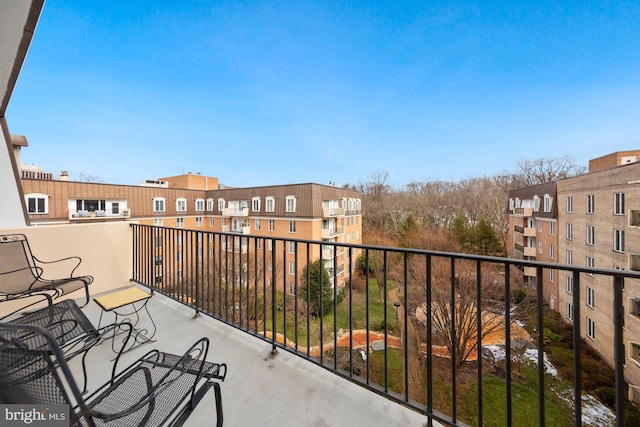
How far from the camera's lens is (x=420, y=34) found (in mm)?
11930

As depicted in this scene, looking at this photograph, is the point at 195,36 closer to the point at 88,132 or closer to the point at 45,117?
the point at 45,117

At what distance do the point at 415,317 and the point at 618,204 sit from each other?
9266 mm

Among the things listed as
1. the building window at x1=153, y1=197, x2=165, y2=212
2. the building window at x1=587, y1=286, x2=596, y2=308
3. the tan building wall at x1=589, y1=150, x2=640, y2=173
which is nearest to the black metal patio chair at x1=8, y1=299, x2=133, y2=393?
the building window at x1=587, y1=286, x2=596, y2=308

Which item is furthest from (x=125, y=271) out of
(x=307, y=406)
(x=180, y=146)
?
(x=180, y=146)

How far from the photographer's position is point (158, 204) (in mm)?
17297

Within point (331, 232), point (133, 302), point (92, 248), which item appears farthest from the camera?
point (331, 232)

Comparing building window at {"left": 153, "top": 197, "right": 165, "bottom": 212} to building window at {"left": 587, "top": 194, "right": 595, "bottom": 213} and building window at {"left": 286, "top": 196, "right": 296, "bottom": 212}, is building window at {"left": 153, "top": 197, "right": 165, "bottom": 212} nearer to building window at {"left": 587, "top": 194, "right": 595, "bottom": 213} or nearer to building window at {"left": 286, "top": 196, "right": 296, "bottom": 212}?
building window at {"left": 286, "top": 196, "right": 296, "bottom": 212}

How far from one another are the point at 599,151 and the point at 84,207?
32708mm

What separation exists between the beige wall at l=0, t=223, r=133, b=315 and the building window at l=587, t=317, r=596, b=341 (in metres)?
16.9

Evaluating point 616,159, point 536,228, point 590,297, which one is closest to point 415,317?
point 590,297

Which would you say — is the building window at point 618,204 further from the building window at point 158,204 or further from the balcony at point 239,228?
the building window at point 158,204

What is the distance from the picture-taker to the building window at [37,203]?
12.6 meters

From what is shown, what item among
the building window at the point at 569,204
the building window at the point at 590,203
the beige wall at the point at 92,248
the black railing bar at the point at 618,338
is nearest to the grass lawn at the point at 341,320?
the beige wall at the point at 92,248

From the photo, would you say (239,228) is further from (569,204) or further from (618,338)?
(569,204)
